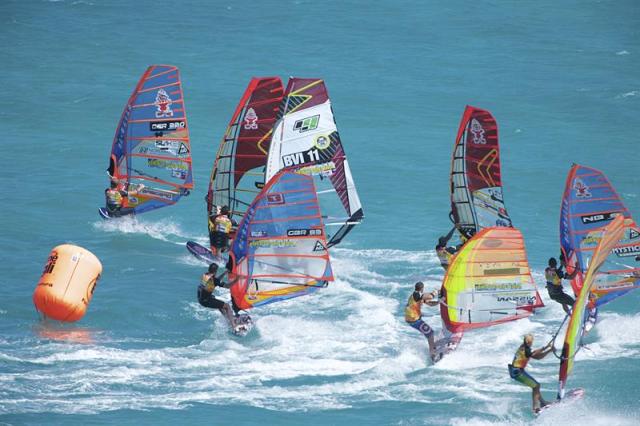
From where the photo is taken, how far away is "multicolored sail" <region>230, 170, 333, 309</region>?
29.1 metres

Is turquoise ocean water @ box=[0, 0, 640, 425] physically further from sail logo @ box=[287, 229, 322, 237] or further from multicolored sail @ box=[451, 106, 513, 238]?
sail logo @ box=[287, 229, 322, 237]

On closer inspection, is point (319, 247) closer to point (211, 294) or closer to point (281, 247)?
point (281, 247)

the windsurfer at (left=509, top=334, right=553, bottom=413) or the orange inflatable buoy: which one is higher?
the windsurfer at (left=509, top=334, right=553, bottom=413)

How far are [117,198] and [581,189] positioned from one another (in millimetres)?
14621

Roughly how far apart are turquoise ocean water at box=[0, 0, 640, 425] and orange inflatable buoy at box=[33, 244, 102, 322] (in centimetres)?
61

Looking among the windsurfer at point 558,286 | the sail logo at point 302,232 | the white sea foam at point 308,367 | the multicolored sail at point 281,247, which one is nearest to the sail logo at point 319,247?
the multicolored sail at point 281,247

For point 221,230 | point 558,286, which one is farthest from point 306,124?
point 558,286

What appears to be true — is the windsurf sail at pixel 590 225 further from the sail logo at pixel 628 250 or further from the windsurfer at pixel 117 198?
the windsurfer at pixel 117 198

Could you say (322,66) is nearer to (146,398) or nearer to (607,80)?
(607,80)

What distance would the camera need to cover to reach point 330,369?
27.4 meters

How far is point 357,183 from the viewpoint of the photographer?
4362 centimetres

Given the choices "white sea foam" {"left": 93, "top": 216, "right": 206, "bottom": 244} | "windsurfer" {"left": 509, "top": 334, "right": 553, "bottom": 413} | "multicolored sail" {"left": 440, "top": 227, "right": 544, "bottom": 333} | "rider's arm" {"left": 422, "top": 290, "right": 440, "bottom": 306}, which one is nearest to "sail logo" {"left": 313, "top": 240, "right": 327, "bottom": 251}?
"rider's arm" {"left": 422, "top": 290, "right": 440, "bottom": 306}

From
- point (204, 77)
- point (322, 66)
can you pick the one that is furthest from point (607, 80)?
point (204, 77)

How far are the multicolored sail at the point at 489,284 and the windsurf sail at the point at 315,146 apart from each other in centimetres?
713
